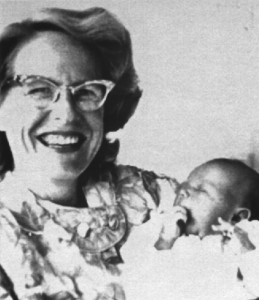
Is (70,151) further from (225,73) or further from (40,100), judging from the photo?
(225,73)

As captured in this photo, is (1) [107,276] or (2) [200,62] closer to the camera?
(1) [107,276]


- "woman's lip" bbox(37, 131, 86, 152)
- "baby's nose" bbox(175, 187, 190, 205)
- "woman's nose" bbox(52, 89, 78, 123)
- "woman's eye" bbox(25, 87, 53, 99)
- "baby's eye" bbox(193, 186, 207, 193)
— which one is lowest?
"baby's nose" bbox(175, 187, 190, 205)

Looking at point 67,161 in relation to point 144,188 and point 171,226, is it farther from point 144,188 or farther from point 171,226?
point 171,226

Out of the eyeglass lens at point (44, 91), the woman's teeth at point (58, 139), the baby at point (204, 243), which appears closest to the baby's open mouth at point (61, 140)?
the woman's teeth at point (58, 139)

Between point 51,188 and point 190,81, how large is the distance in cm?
64

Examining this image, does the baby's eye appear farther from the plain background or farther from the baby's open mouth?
the baby's open mouth

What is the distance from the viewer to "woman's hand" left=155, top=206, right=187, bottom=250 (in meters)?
2.64

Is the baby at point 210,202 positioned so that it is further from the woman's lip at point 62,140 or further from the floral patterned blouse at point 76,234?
the woman's lip at point 62,140

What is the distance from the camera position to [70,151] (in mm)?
2619

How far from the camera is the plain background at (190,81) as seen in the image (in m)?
2.70

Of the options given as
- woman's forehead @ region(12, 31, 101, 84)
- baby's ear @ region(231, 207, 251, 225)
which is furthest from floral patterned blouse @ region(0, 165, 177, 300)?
woman's forehead @ region(12, 31, 101, 84)

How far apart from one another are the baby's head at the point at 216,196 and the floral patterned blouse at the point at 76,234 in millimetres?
77

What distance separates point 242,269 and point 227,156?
0.41 m

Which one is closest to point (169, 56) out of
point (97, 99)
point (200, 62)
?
point (200, 62)
